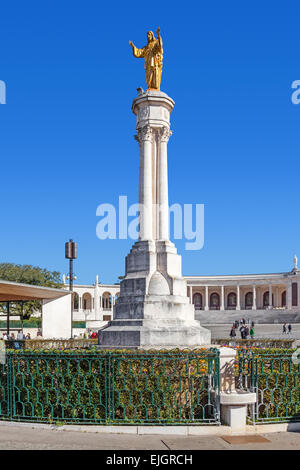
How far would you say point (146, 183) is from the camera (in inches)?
619

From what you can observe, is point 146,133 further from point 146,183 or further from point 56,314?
point 56,314

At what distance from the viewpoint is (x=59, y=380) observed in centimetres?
861

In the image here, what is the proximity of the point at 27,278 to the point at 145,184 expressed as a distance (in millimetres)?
47187

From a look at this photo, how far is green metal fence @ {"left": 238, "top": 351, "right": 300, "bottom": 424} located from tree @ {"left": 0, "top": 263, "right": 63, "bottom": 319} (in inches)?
1964

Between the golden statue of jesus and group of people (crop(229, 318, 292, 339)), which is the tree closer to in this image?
group of people (crop(229, 318, 292, 339))

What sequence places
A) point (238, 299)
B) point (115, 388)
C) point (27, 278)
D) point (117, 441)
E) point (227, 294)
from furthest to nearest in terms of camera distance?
point (227, 294) < point (238, 299) < point (27, 278) < point (115, 388) < point (117, 441)

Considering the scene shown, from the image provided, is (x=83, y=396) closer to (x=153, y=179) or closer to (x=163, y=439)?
(x=163, y=439)

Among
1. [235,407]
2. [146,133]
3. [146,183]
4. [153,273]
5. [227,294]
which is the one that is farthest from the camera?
[227,294]

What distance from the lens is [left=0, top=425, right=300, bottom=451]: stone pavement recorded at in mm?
7039

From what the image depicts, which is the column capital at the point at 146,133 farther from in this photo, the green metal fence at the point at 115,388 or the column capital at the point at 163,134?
the green metal fence at the point at 115,388

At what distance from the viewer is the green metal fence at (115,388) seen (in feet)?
27.4

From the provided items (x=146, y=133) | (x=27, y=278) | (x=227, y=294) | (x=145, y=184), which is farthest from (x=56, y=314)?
(x=227, y=294)

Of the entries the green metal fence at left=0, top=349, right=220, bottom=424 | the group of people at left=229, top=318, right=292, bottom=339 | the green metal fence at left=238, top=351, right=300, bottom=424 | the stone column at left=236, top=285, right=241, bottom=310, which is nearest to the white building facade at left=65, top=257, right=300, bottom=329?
the stone column at left=236, top=285, right=241, bottom=310

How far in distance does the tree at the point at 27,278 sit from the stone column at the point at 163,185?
43.4 m
